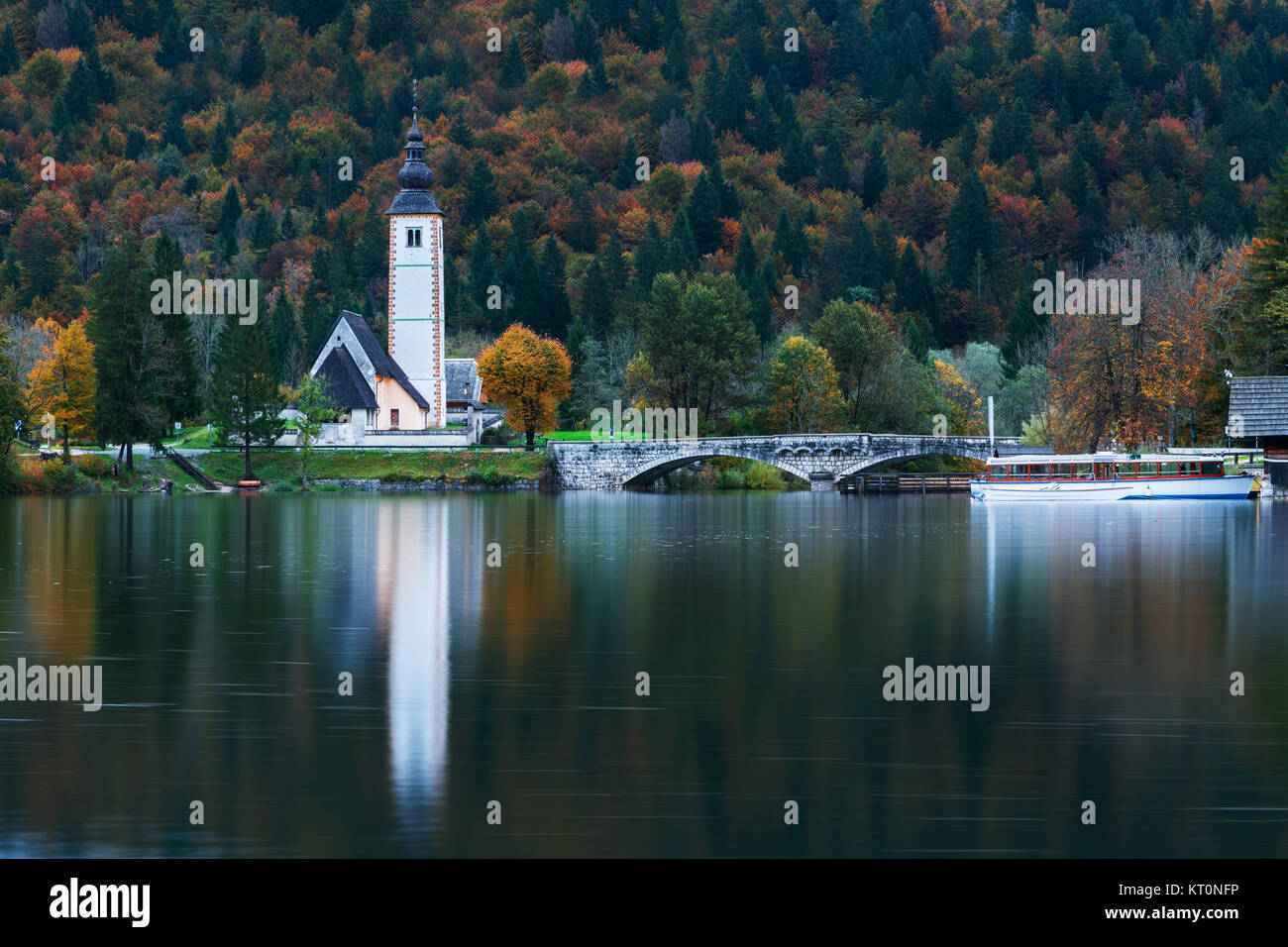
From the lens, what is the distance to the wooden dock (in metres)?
103

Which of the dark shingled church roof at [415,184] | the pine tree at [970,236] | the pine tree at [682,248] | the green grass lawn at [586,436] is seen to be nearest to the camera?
the green grass lawn at [586,436]

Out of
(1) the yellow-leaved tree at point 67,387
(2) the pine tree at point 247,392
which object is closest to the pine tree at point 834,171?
(2) the pine tree at point 247,392

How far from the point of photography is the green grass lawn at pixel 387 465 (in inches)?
4003

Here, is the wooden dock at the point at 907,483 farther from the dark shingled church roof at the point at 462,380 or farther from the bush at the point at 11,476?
the bush at the point at 11,476

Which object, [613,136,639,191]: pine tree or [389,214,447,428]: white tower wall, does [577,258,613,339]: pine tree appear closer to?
[613,136,639,191]: pine tree

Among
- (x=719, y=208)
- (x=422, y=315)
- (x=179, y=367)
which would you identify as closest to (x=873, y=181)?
(x=719, y=208)

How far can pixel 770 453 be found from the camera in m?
101

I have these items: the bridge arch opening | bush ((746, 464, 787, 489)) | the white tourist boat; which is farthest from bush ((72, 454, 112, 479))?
the white tourist boat

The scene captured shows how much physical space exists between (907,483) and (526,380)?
29613mm

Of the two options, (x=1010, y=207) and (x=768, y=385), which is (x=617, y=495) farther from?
(x=1010, y=207)

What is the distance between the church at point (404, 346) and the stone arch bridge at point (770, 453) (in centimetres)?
1196

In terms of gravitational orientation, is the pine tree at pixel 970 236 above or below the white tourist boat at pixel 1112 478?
above

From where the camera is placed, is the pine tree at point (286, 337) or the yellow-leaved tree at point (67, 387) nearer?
the yellow-leaved tree at point (67, 387)
